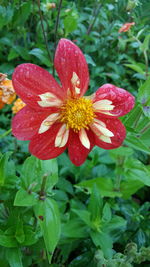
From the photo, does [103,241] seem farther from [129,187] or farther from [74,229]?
[129,187]

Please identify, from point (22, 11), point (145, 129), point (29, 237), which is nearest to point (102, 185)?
point (145, 129)

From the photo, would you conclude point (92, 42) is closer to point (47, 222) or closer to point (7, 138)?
point (7, 138)

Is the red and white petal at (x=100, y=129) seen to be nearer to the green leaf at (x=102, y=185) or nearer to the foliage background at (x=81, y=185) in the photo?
the foliage background at (x=81, y=185)

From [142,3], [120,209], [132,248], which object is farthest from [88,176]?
[142,3]

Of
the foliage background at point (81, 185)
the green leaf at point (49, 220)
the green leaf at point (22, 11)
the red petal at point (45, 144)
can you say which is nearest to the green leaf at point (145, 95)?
the foliage background at point (81, 185)

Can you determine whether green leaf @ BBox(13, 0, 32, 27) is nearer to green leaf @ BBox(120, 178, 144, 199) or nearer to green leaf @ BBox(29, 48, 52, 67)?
green leaf @ BBox(29, 48, 52, 67)
